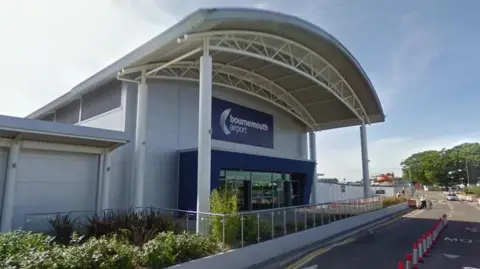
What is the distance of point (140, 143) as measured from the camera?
47.0 feet

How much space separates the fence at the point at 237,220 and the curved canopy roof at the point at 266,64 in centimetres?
615

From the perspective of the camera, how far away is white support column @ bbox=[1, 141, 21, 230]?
10.5 metres

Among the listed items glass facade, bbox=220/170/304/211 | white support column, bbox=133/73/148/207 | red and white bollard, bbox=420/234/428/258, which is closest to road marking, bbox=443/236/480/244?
red and white bollard, bbox=420/234/428/258

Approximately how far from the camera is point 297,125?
26.2m

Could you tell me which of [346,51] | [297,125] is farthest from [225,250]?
[297,125]

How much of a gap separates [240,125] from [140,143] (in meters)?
7.42

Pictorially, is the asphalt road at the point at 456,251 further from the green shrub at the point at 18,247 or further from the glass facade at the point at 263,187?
the glass facade at the point at 263,187

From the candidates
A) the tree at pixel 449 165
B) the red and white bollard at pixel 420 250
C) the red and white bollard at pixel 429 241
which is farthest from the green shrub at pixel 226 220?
the tree at pixel 449 165

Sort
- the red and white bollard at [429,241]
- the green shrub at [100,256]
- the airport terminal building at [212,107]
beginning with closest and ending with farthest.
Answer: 1. the green shrub at [100,256]
2. the red and white bollard at [429,241]
3. the airport terminal building at [212,107]

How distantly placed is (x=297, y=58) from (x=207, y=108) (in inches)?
285

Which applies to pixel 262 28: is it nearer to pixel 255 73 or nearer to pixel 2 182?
pixel 255 73

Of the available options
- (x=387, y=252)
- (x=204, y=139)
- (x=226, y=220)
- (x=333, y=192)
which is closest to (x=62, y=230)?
(x=226, y=220)

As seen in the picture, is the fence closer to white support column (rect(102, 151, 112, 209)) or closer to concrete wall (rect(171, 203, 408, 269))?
concrete wall (rect(171, 203, 408, 269))

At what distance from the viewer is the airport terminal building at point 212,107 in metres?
12.4
